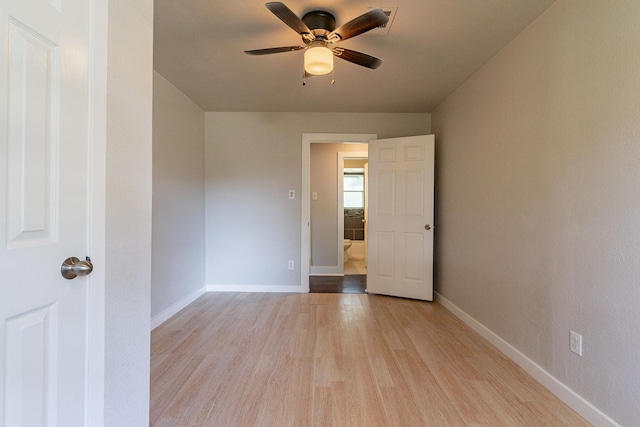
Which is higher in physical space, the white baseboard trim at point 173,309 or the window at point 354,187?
the window at point 354,187

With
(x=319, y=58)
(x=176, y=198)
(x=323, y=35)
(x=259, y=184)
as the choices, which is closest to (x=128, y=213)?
(x=319, y=58)

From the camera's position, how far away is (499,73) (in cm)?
224

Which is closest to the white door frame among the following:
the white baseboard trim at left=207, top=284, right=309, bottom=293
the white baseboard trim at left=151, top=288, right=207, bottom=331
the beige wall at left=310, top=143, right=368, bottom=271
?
the white baseboard trim at left=207, top=284, right=309, bottom=293

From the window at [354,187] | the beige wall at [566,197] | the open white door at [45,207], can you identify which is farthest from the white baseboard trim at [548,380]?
the window at [354,187]

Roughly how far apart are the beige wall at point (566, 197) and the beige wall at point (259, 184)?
5.21 feet

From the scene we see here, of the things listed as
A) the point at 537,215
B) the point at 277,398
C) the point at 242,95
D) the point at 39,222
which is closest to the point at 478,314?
the point at 537,215

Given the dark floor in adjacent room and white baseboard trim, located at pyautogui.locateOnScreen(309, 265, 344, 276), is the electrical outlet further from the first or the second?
white baseboard trim, located at pyautogui.locateOnScreen(309, 265, 344, 276)

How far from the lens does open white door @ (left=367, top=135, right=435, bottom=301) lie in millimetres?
3330

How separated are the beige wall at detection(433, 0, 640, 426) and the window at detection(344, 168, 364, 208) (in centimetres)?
484

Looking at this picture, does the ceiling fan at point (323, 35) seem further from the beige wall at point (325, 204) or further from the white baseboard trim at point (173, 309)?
the beige wall at point (325, 204)

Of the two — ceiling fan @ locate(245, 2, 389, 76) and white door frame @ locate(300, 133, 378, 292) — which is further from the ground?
ceiling fan @ locate(245, 2, 389, 76)

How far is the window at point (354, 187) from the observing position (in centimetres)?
743

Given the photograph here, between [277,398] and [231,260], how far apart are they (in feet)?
7.65

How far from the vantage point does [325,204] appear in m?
4.84
